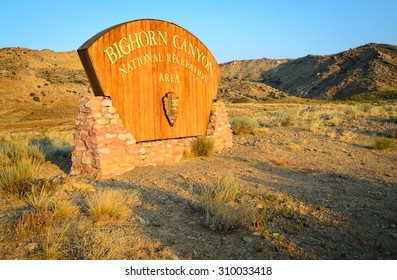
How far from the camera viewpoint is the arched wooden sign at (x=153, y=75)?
23.5 ft

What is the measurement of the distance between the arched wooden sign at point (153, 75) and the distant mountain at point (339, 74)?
5237cm

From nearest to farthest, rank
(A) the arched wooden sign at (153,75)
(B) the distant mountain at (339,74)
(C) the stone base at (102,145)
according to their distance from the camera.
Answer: (C) the stone base at (102,145) → (A) the arched wooden sign at (153,75) → (B) the distant mountain at (339,74)

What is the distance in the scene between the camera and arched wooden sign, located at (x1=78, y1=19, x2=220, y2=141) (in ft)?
23.5

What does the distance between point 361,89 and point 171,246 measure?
59.9 m

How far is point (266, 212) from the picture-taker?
5125 mm

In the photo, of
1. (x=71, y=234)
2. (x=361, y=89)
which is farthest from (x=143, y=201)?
(x=361, y=89)

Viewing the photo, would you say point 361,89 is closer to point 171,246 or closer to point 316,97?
point 316,97

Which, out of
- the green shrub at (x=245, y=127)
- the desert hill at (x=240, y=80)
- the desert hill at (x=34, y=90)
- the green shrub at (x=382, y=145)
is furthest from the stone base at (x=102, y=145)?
the desert hill at (x=34, y=90)

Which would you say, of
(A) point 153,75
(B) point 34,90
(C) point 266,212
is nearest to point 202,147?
(A) point 153,75

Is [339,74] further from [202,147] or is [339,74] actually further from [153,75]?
[153,75]

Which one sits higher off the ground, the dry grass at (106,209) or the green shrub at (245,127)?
the green shrub at (245,127)

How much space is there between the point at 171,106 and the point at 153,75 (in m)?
0.91

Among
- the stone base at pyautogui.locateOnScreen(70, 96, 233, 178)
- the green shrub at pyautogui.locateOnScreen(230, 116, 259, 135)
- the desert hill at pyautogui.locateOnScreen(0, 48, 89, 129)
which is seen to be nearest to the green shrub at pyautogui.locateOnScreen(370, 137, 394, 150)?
the green shrub at pyautogui.locateOnScreen(230, 116, 259, 135)

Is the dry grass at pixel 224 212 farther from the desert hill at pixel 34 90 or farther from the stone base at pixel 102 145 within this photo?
the desert hill at pixel 34 90
